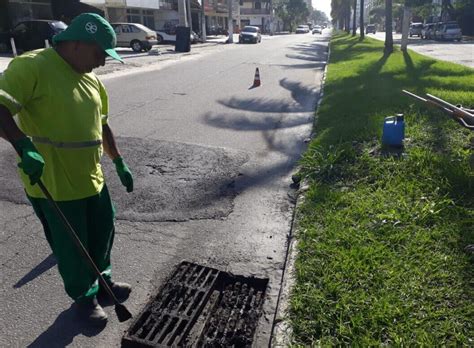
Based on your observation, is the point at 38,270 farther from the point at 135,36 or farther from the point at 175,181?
the point at 135,36

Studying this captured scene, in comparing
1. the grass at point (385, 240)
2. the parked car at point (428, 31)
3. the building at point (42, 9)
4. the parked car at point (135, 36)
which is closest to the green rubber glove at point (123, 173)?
the grass at point (385, 240)

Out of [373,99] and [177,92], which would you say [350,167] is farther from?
[177,92]

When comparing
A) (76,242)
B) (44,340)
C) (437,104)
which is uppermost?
(437,104)

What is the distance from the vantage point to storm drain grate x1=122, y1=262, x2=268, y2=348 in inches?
104

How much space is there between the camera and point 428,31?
40969 mm

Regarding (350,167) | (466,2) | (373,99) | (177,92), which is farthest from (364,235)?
(466,2)

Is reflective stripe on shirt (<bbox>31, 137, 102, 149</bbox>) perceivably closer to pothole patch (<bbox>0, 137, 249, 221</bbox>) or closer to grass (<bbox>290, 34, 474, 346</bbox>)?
grass (<bbox>290, 34, 474, 346</bbox>)

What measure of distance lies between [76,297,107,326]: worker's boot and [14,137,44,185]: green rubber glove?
3.07 feet

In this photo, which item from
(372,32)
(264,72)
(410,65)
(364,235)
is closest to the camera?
(364,235)

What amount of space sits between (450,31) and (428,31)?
573 cm

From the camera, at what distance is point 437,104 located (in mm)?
4570

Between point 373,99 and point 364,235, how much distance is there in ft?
19.8

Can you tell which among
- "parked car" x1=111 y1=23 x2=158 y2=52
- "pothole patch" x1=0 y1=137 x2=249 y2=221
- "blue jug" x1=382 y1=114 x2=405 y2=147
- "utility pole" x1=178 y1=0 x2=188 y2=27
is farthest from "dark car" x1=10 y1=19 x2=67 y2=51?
"blue jug" x1=382 y1=114 x2=405 y2=147

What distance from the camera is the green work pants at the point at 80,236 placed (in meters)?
2.57
